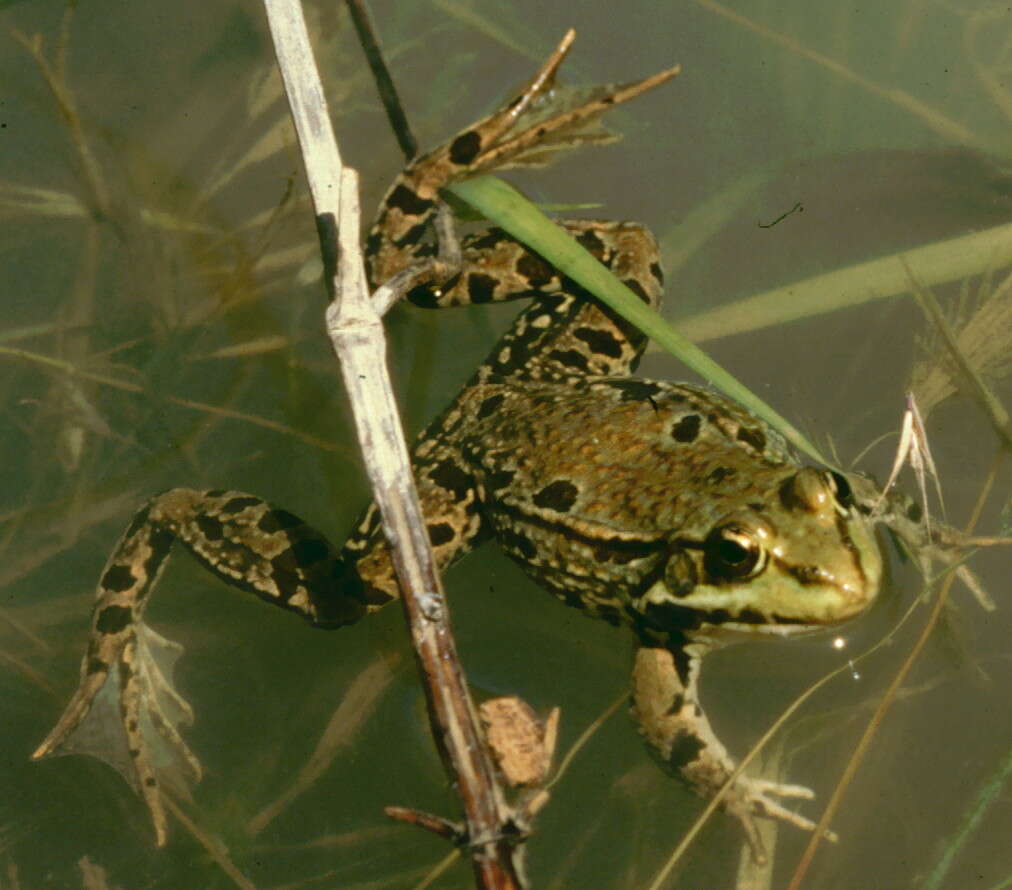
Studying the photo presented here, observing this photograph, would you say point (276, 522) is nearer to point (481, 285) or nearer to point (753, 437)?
point (481, 285)

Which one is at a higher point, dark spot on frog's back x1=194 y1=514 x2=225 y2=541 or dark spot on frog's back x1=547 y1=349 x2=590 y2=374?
dark spot on frog's back x1=547 y1=349 x2=590 y2=374

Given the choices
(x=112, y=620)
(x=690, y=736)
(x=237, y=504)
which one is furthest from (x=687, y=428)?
(x=112, y=620)

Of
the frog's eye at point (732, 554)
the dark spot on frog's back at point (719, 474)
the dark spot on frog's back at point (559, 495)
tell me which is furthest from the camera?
the dark spot on frog's back at point (559, 495)

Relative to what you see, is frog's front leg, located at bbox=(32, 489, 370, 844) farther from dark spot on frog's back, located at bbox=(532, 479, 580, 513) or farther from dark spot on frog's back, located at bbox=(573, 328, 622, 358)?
dark spot on frog's back, located at bbox=(573, 328, 622, 358)

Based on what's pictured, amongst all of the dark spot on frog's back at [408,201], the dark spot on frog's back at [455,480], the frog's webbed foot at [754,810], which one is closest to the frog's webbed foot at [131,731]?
the dark spot on frog's back at [455,480]

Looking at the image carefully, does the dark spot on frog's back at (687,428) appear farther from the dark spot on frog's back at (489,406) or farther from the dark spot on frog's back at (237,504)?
the dark spot on frog's back at (237,504)

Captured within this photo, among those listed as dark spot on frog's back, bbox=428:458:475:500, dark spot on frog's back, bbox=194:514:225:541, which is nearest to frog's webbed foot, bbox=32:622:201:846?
dark spot on frog's back, bbox=194:514:225:541
